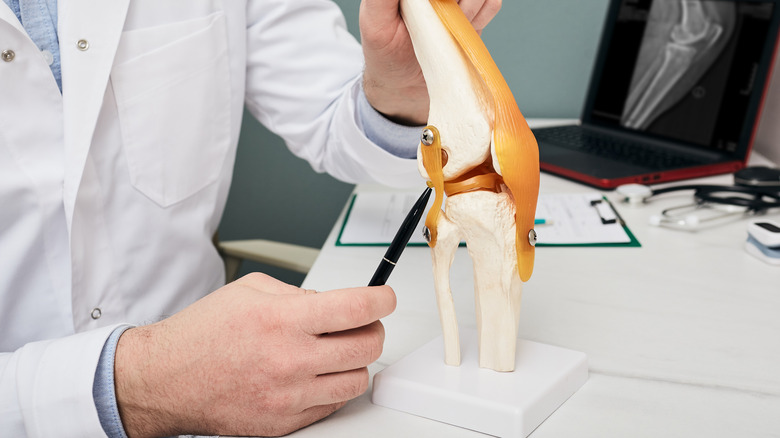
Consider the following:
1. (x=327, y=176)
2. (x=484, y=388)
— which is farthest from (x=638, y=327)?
(x=327, y=176)

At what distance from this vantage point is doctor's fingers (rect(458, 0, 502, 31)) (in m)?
0.67

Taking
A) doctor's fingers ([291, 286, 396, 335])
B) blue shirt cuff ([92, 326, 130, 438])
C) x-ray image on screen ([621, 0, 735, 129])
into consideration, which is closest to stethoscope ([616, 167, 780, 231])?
x-ray image on screen ([621, 0, 735, 129])

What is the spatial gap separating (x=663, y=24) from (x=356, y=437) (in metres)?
1.16

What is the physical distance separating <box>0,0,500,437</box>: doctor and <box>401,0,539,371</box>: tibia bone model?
0.27 feet

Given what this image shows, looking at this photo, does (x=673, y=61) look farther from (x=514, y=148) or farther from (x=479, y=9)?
(x=514, y=148)

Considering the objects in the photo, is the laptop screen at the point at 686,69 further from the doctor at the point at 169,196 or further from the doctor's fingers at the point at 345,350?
the doctor's fingers at the point at 345,350

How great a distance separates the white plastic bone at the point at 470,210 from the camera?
544 millimetres

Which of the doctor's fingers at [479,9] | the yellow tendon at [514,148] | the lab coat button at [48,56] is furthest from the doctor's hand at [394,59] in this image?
the lab coat button at [48,56]

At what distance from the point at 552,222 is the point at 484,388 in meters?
0.47

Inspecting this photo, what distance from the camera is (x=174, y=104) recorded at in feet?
2.94

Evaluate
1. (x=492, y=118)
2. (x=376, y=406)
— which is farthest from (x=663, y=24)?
(x=376, y=406)

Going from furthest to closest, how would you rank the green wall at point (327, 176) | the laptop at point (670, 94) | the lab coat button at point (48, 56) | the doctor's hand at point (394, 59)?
the green wall at point (327, 176) → the laptop at point (670, 94) → the lab coat button at point (48, 56) → the doctor's hand at point (394, 59)

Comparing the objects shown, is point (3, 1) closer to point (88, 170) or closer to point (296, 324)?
point (88, 170)

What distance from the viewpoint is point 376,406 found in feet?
1.86
